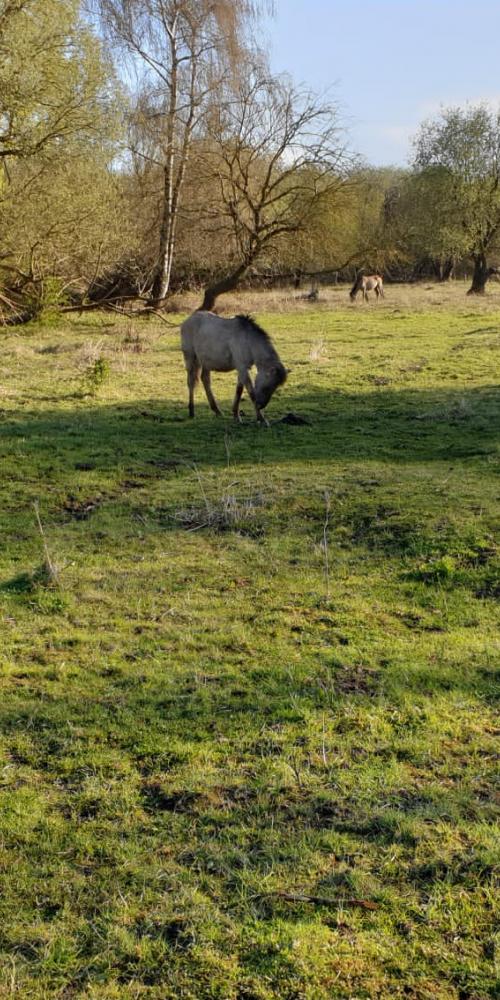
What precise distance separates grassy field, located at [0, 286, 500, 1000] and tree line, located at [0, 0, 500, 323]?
41.3 ft

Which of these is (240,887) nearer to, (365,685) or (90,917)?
(90,917)

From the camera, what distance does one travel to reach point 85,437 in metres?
10.6

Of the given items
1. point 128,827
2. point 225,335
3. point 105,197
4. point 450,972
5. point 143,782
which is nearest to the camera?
point 450,972

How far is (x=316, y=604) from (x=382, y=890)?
2854mm

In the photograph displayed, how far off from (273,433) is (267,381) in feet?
2.60

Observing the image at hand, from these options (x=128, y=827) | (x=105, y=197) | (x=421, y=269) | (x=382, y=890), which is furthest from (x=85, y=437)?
(x=421, y=269)

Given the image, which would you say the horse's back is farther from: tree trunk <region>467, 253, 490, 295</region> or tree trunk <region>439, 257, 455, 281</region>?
Result: tree trunk <region>439, 257, 455, 281</region>

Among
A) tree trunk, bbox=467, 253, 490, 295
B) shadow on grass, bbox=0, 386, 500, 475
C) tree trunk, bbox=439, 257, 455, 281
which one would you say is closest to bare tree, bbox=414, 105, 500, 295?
tree trunk, bbox=467, 253, 490, 295

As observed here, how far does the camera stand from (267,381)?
1121 centimetres

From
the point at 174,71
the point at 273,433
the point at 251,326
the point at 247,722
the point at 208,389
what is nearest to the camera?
the point at 247,722

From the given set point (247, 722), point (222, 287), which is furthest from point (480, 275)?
point (247, 722)

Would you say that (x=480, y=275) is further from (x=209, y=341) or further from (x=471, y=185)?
(x=209, y=341)

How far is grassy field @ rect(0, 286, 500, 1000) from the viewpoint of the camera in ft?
8.77

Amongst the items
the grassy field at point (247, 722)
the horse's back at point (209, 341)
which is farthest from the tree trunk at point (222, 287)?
the grassy field at point (247, 722)
